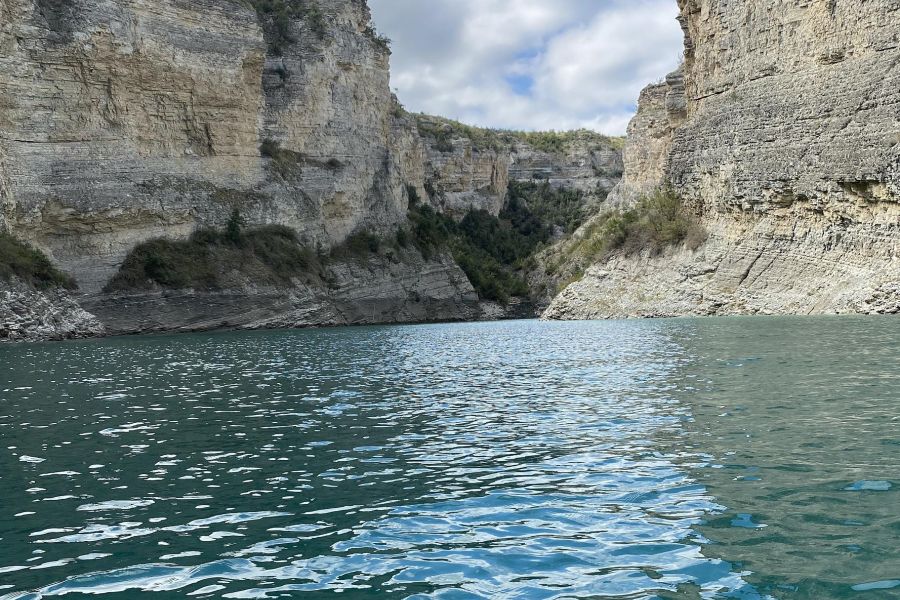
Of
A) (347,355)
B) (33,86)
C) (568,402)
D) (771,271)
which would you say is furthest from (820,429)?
(33,86)

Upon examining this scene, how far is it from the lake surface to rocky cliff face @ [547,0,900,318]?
19129mm

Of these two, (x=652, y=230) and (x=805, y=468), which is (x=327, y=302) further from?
(x=805, y=468)

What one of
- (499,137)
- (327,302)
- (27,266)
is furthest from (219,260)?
(499,137)

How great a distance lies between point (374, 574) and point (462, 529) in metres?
1.08

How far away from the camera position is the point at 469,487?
7473 mm

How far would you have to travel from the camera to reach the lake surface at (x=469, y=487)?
517 cm

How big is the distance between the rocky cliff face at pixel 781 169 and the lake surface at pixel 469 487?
753 inches

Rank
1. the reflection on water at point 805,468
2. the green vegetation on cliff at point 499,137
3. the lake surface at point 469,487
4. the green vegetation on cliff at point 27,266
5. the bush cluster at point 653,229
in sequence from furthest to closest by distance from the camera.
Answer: the green vegetation on cliff at point 499,137
the bush cluster at point 653,229
the green vegetation on cliff at point 27,266
the lake surface at point 469,487
the reflection on water at point 805,468

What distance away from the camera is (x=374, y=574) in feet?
17.4

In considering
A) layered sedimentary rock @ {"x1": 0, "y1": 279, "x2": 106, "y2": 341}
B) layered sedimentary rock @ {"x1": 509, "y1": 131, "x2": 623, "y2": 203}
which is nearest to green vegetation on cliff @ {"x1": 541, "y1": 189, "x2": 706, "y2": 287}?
layered sedimentary rock @ {"x1": 0, "y1": 279, "x2": 106, "y2": 341}

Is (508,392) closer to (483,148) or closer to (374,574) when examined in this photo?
(374,574)

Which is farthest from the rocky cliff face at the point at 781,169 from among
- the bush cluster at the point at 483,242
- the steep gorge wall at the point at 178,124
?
the bush cluster at the point at 483,242

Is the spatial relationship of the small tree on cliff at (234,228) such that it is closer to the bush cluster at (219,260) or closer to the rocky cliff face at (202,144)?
the bush cluster at (219,260)

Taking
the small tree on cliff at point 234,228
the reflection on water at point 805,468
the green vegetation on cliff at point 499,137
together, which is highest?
the green vegetation on cliff at point 499,137
